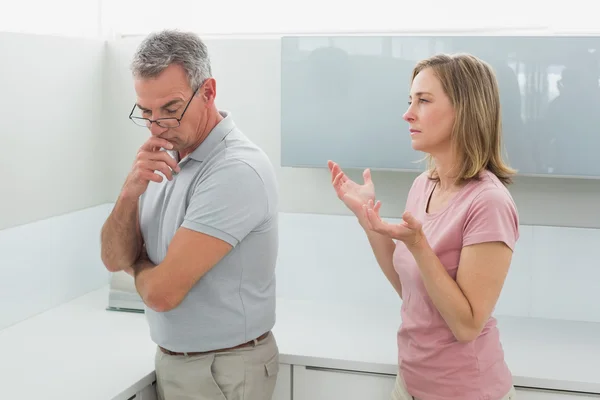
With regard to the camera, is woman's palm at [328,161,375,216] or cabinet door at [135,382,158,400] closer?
woman's palm at [328,161,375,216]

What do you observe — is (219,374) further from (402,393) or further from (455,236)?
(455,236)

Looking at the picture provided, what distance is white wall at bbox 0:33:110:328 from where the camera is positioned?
8.42 feet

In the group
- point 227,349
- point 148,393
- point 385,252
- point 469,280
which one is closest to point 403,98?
point 385,252

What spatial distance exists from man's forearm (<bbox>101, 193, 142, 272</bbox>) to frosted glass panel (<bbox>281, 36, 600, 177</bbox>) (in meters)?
0.76

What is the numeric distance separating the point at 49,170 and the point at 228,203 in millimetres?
1170

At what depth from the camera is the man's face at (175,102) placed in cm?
190

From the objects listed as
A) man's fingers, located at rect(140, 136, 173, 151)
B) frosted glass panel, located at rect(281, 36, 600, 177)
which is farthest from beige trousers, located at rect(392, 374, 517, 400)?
man's fingers, located at rect(140, 136, 173, 151)

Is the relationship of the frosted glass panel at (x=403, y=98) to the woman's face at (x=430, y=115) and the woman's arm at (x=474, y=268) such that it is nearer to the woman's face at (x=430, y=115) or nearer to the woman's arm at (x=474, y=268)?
the woman's face at (x=430, y=115)

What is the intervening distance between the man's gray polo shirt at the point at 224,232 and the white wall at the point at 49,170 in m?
0.76

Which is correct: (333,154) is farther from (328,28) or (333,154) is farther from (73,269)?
(73,269)

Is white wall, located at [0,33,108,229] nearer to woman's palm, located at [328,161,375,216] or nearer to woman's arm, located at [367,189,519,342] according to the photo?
woman's palm, located at [328,161,375,216]

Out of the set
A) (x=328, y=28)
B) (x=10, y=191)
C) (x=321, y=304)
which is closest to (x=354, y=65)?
(x=328, y=28)

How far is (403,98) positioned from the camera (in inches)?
98.9

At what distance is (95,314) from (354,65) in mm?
1257
